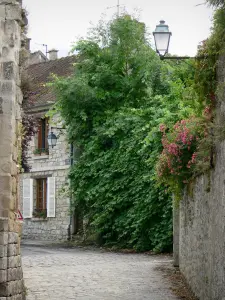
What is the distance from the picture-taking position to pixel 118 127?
76.7 ft

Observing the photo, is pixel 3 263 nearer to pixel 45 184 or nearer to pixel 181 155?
pixel 181 155

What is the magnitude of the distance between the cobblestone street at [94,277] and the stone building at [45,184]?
346 inches

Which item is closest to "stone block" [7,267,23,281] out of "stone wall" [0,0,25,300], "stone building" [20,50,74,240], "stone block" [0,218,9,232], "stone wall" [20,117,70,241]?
"stone wall" [0,0,25,300]

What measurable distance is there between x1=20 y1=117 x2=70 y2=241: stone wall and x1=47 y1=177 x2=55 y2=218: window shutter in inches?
6.0

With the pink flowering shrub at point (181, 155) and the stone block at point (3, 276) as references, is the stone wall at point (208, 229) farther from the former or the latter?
the stone block at point (3, 276)

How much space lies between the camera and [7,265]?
9.43 metres

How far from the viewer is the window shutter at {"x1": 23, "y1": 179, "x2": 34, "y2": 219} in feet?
96.9

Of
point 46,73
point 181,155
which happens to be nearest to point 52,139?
point 46,73

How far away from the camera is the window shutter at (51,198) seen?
28.7 meters

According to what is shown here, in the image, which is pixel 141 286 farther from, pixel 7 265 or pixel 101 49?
pixel 101 49

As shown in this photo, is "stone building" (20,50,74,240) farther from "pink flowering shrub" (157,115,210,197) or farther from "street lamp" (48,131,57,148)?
"pink flowering shrub" (157,115,210,197)

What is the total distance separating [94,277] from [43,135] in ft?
55.6

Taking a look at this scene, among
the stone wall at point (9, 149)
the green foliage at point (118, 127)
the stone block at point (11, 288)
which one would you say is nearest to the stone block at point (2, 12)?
the stone wall at point (9, 149)

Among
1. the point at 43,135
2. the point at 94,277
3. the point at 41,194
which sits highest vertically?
the point at 43,135
